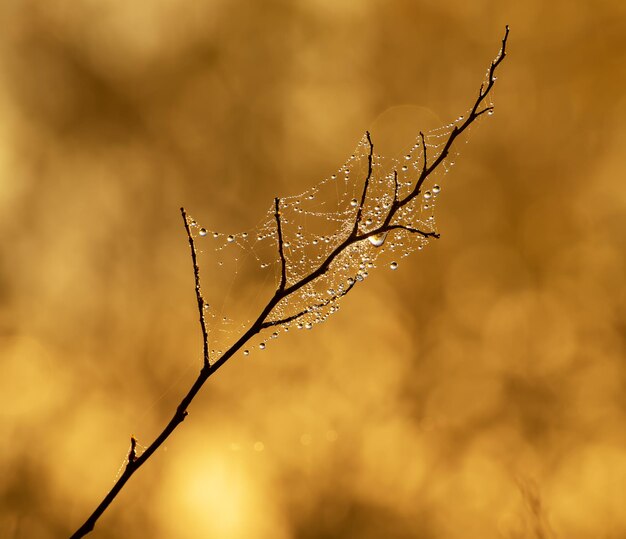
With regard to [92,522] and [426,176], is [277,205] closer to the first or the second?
[426,176]

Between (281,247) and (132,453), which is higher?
(281,247)

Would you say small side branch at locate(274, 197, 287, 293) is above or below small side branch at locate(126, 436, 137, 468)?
above

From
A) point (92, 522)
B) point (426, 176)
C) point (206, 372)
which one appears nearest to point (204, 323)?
point (206, 372)

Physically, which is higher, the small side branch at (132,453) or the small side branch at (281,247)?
the small side branch at (281,247)

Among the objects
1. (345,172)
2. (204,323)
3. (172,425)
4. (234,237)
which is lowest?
(172,425)

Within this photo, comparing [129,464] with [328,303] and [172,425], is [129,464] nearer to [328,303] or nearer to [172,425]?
[172,425]

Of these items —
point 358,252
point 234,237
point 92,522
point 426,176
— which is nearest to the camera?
point 92,522

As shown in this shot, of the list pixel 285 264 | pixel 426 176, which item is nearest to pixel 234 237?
pixel 285 264

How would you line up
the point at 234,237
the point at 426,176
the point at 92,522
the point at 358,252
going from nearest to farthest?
1. the point at 92,522
2. the point at 426,176
3. the point at 358,252
4. the point at 234,237

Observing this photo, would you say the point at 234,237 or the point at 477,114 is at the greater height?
the point at 234,237

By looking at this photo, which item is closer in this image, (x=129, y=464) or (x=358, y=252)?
(x=129, y=464)
